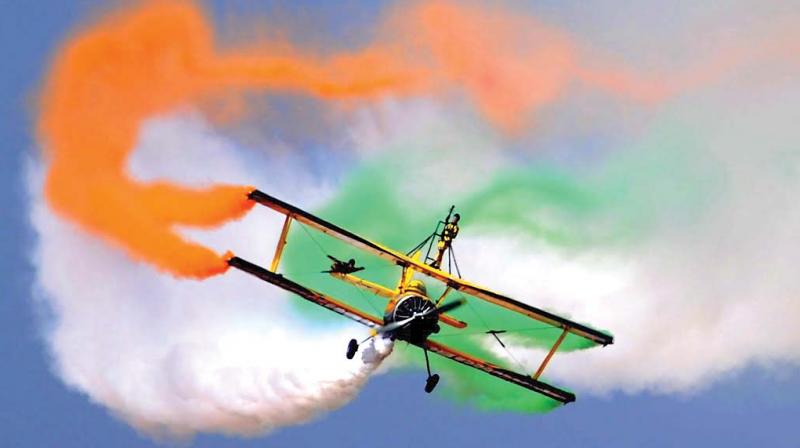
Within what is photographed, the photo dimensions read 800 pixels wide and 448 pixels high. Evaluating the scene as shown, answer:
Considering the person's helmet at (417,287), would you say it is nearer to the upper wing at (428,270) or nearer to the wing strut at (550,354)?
the upper wing at (428,270)

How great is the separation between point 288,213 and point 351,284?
549 centimetres

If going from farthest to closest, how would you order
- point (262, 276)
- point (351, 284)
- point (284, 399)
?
point (284, 399) → point (351, 284) → point (262, 276)

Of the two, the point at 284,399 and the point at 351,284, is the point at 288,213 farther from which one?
the point at 284,399

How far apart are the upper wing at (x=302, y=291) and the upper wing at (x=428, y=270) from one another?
10.9 feet

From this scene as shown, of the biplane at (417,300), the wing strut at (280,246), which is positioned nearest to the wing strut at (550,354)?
the biplane at (417,300)

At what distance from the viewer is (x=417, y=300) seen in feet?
252

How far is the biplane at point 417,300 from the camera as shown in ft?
249

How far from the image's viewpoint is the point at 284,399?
85.6 m

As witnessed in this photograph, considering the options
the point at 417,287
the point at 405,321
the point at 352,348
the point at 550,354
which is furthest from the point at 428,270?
the point at 550,354

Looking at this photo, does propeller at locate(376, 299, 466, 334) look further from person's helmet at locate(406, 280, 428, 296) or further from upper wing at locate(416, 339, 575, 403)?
upper wing at locate(416, 339, 575, 403)

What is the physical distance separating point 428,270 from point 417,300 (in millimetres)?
3378

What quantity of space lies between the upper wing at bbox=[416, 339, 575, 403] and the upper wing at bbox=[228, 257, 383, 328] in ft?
11.8

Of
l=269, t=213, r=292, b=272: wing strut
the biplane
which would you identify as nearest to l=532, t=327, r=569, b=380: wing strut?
the biplane

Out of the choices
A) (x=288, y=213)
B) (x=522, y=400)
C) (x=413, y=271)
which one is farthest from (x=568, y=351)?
(x=288, y=213)
